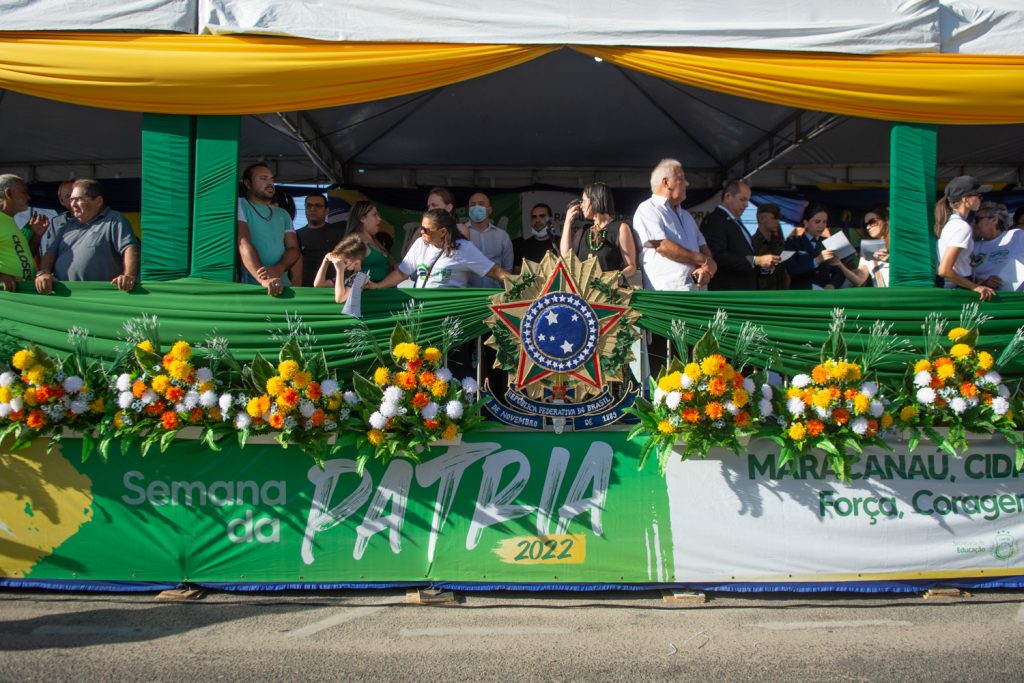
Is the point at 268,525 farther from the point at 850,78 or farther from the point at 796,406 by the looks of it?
the point at 850,78

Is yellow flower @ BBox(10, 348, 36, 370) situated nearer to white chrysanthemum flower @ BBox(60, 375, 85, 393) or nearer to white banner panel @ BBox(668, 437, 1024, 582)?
white chrysanthemum flower @ BBox(60, 375, 85, 393)

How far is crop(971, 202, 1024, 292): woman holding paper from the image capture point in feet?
18.2

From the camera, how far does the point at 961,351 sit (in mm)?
4562

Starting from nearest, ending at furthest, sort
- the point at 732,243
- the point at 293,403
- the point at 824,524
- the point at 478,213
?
the point at 293,403, the point at 824,524, the point at 732,243, the point at 478,213

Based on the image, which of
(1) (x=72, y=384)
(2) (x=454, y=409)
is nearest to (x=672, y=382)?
(2) (x=454, y=409)

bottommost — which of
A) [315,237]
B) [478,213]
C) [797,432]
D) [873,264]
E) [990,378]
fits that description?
[797,432]

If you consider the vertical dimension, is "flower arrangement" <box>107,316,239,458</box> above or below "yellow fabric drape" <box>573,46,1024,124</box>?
below

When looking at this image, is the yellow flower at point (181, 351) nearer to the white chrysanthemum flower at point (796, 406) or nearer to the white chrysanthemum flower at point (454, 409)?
the white chrysanthemum flower at point (454, 409)

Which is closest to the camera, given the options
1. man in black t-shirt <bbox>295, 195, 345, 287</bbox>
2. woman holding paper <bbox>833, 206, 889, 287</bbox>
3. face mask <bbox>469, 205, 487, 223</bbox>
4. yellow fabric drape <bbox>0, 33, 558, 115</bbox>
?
yellow fabric drape <bbox>0, 33, 558, 115</bbox>

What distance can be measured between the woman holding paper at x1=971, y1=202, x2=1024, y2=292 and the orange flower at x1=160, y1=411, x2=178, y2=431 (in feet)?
16.6

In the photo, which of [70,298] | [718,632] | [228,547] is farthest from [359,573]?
[70,298]

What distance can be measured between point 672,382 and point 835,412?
2.92ft

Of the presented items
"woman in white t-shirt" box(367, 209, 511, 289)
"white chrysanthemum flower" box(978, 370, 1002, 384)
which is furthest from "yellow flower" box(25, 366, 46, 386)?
"white chrysanthemum flower" box(978, 370, 1002, 384)

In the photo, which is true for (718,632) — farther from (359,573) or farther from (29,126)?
(29,126)
